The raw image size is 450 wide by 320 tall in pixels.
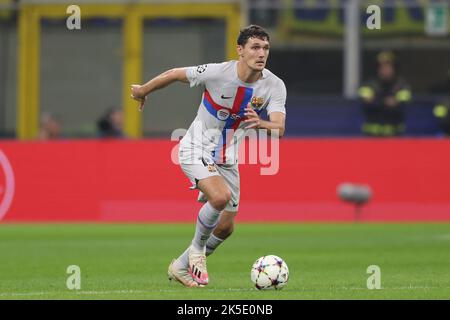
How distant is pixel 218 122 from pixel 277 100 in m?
0.58

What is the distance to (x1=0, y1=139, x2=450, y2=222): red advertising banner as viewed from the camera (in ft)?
69.6

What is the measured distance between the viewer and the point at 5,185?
20828mm

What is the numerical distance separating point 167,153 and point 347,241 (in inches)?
203

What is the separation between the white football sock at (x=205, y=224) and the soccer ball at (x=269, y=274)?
0.66 metres

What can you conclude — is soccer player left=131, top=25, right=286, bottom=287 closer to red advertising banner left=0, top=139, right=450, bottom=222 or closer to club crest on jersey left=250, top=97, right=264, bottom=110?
club crest on jersey left=250, top=97, right=264, bottom=110

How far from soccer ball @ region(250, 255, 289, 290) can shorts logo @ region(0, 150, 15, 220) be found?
11.0 meters

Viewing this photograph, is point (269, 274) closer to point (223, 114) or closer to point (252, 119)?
point (252, 119)

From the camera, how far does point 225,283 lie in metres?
11.3

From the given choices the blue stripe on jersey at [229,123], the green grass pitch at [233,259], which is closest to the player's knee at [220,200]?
the blue stripe on jersey at [229,123]

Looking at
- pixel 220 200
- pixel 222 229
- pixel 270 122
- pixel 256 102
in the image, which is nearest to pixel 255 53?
pixel 256 102

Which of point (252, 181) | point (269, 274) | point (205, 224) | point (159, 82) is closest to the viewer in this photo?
point (269, 274)

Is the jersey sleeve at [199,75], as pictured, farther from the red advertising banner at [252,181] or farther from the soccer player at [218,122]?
the red advertising banner at [252,181]
